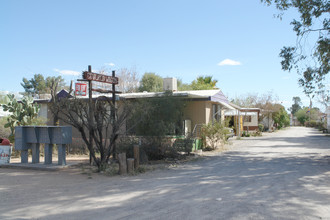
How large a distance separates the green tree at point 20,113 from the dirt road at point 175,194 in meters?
4.42

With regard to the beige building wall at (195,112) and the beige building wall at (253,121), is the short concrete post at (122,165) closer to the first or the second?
the beige building wall at (195,112)

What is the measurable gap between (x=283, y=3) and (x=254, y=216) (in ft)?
30.2

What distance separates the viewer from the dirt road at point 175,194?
5.23 meters

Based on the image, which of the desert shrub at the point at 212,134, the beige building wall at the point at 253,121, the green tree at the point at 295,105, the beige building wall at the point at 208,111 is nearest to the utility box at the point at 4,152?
the desert shrub at the point at 212,134

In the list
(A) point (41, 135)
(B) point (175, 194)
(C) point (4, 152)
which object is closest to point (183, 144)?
(A) point (41, 135)

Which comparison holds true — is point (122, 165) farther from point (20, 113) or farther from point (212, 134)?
point (20, 113)

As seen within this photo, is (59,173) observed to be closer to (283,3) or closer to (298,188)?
(298,188)

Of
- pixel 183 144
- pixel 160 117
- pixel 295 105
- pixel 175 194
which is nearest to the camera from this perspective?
pixel 175 194

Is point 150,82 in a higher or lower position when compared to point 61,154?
higher

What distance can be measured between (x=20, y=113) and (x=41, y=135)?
4.34 meters

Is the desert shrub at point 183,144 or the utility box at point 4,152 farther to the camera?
the desert shrub at point 183,144

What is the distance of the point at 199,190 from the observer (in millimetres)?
6836

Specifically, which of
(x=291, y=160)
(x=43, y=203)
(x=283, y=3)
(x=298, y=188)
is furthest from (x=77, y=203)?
(x=283, y=3)

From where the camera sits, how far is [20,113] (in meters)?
14.1
